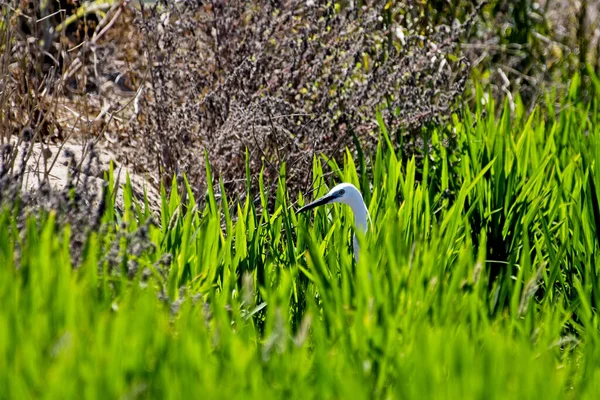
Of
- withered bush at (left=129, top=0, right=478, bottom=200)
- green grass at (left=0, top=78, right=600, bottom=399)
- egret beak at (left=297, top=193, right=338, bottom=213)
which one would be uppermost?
withered bush at (left=129, top=0, right=478, bottom=200)

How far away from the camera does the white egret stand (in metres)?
3.33

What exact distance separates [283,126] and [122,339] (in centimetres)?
240

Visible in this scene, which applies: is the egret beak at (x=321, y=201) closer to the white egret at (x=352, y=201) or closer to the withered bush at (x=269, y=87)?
the white egret at (x=352, y=201)

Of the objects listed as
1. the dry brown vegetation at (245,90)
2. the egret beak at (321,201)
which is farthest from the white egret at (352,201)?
the dry brown vegetation at (245,90)

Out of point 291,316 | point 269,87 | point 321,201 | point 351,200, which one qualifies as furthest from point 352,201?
point 269,87

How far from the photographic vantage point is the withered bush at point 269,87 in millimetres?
4199

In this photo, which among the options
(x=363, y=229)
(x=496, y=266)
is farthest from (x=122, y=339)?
(x=496, y=266)

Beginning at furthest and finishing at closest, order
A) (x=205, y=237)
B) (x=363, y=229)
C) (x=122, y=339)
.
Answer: (x=363, y=229)
(x=205, y=237)
(x=122, y=339)

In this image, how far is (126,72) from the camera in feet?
16.7

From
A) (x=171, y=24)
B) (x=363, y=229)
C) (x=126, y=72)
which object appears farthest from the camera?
(x=126, y=72)

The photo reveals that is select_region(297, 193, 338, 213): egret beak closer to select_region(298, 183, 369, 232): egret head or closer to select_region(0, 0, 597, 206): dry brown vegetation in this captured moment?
select_region(298, 183, 369, 232): egret head

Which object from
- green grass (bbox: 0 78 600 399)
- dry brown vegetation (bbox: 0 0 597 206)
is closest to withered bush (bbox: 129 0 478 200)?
dry brown vegetation (bbox: 0 0 597 206)

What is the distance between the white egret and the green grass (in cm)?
7

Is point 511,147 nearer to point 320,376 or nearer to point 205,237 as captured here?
point 205,237
